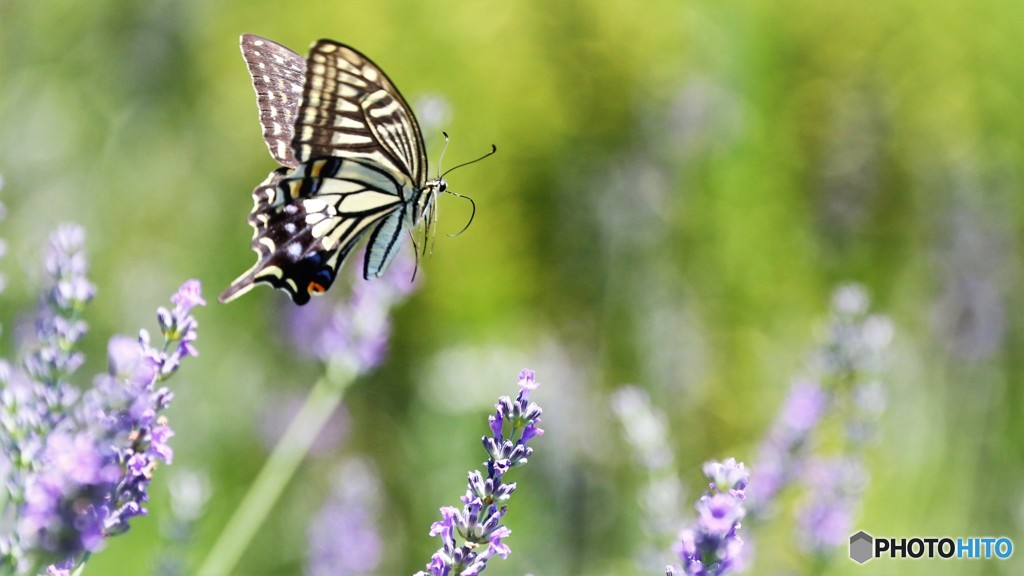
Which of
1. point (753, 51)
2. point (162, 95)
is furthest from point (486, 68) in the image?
point (162, 95)

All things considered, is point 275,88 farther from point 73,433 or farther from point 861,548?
point 861,548

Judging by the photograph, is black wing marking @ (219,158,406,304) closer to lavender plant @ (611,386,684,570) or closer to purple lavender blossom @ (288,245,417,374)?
purple lavender blossom @ (288,245,417,374)

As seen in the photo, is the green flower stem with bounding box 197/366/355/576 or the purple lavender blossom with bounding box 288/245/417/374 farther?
the purple lavender blossom with bounding box 288/245/417/374

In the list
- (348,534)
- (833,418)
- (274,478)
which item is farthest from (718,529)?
(348,534)

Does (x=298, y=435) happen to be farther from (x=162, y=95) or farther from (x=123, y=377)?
(x=162, y=95)

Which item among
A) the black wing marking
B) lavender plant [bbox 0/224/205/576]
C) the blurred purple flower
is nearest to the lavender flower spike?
lavender plant [bbox 0/224/205/576]

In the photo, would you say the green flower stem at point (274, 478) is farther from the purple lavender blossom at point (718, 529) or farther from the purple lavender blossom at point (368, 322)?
the purple lavender blossom at point (718, 529)
